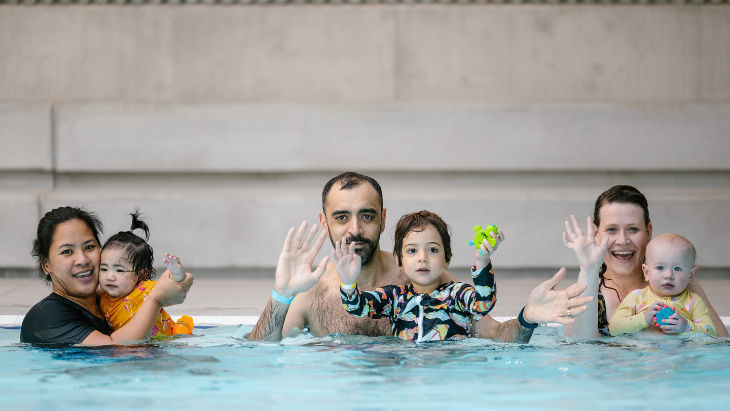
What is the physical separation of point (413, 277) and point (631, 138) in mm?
4704

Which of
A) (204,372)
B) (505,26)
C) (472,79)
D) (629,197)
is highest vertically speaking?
(505,26)

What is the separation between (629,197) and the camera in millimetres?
4156

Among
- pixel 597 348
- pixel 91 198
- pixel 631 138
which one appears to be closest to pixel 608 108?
pixel 631 138

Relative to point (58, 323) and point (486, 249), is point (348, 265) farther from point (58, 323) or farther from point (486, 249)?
point (58, 323)

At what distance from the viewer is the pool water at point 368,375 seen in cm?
290

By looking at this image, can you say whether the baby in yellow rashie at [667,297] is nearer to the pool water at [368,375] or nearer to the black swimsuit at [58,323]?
the pool water at [368,375]

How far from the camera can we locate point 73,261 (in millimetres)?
3770

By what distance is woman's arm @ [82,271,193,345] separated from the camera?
3.65 m

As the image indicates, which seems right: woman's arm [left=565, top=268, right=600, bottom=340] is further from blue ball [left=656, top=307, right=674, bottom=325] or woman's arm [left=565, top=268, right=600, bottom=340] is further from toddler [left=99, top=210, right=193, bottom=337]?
toddler [left=99, top=210, right=193, bottom=337]

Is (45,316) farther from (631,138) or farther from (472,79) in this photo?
(631,138)

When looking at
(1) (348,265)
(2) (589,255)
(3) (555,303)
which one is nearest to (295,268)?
(1) (348,265)

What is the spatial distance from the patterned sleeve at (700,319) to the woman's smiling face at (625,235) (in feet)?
1.23

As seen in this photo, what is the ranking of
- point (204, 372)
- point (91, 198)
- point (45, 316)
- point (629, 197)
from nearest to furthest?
point (204, 372)
point (45, 316)
point (629, 197)
point (91, 198)

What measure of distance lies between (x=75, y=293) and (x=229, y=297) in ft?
7.63
